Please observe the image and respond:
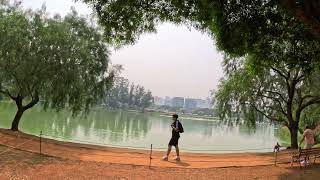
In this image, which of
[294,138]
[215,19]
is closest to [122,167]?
[215,19]

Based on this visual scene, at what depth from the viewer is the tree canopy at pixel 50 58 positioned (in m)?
21.0

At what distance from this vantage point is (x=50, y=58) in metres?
21.5

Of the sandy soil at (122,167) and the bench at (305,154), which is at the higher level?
the bench at (305,154)

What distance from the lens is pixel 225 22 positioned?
12.5 m

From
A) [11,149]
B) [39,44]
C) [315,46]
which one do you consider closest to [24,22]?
[39,44]

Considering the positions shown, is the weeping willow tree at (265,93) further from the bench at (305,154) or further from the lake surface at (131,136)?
→ the bench at (305,154)

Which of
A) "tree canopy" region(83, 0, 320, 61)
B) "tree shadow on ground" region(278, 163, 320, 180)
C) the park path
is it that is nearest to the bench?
"tree shadow on ground" region(278, 163, 320, 180)

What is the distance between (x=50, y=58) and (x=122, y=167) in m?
9.85

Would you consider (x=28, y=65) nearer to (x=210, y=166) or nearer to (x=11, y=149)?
(x=11, y=149)

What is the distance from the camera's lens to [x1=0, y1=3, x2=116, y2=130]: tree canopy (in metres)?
21.0

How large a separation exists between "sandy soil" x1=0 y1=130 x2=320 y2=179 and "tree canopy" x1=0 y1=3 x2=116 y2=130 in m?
5.78

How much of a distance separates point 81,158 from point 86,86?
8893 millimetres

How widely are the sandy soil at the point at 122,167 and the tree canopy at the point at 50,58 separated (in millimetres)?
5780

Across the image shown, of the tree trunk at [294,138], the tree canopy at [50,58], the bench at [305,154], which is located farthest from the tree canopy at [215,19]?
the tree trunk at [294,138]
